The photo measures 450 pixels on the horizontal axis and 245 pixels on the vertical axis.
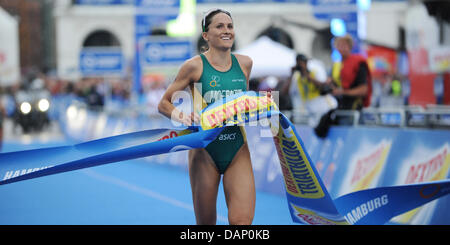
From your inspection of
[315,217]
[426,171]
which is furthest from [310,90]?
[315,217]

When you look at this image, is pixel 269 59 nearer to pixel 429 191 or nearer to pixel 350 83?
pixel 350 83

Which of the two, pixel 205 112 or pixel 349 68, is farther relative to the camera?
pixel 349 68

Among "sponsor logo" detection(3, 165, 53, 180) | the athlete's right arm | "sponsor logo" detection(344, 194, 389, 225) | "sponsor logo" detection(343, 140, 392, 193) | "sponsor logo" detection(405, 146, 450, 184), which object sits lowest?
"sponsor logo" detection(343, 140, 392, 193)

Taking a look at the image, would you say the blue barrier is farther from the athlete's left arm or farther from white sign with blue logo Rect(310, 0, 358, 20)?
white sign with blue logo Rect(310, 0, 358, 20)

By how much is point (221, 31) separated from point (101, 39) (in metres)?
62.4

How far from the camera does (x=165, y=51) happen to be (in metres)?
22.8

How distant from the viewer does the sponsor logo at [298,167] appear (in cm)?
559

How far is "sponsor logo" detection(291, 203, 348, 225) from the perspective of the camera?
5.52m

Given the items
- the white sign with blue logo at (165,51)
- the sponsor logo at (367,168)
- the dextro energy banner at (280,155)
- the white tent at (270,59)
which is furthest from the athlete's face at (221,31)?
the white tent at (270,59)

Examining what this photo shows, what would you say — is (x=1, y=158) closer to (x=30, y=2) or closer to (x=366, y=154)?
(x=366, y=154)

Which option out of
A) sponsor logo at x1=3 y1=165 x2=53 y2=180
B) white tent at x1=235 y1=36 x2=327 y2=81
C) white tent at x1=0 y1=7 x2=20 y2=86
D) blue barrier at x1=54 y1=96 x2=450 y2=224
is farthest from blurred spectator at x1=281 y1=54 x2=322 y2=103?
white tent at x1=0 y1=7 x2=20 y2=86
